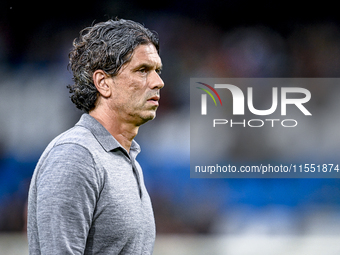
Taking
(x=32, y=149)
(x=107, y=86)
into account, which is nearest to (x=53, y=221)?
(x=107, y=86)

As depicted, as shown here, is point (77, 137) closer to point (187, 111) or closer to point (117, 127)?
point (117, 127)

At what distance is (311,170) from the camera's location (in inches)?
97.7

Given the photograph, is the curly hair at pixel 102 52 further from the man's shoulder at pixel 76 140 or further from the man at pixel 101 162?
the man's shoulder at pixel 76 140

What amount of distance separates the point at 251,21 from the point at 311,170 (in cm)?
123

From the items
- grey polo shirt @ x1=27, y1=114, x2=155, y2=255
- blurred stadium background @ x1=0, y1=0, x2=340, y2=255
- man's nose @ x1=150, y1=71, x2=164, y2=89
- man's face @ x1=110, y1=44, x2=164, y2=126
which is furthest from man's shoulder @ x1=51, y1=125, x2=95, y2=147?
blurred stadium background @ x1=0, y1=0, x2=340, y2=255

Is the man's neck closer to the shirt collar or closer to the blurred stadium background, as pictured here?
the shirt collar

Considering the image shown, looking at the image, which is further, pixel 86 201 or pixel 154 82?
pixel 154 82

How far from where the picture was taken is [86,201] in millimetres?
725

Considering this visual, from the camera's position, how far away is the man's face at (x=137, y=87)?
37.7 inches

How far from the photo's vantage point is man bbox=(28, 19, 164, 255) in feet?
2.32

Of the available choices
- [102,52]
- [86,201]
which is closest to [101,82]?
[102,52]

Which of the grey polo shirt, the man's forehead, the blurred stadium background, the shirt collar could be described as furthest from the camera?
the blurred stadium background

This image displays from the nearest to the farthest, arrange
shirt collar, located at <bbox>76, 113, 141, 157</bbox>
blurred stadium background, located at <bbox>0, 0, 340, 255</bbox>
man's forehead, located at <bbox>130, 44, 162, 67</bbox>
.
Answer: shirt collar, located at <bbox>76, 113, 141, 157</bbox>
man's forehead, located at <bbox>130, 44, 162, 67</bbox>
blurred stadium background, located at <bbox>0, 0, 340, 255</bbox>

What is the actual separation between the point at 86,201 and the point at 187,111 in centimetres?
185
